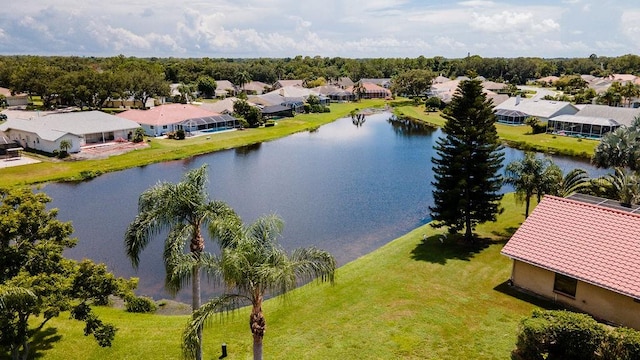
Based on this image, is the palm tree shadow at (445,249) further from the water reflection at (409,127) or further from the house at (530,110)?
the house at (530,110)

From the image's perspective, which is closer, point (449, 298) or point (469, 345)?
point (469, 345)

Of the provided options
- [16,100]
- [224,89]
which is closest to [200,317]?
[16,100]

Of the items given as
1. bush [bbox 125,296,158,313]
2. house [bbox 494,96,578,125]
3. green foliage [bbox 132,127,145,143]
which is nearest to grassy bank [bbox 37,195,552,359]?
bush [bbox 125,296,158,313]

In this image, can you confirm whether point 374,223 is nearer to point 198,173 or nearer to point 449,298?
point 449,298

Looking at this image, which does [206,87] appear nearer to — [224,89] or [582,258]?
[224,89]

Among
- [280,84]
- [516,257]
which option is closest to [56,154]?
[516,257]
